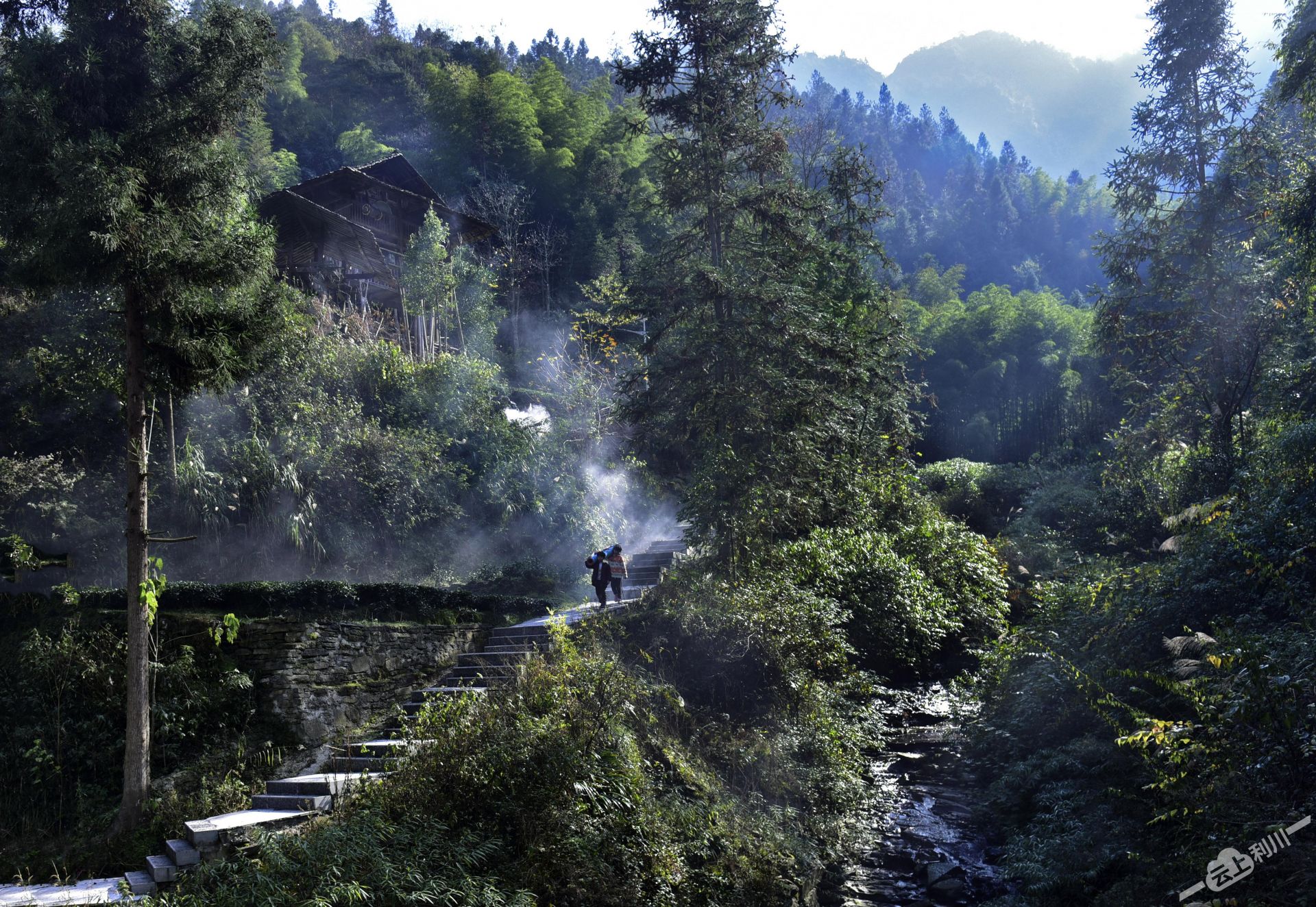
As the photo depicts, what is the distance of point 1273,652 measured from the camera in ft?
24.8

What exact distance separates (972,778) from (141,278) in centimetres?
1156

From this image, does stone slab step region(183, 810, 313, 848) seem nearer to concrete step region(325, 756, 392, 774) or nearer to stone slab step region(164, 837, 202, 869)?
stone slab step region(164, 837, 202, 869)

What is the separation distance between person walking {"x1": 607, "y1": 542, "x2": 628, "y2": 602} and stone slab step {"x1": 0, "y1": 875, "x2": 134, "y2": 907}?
807 centimetres

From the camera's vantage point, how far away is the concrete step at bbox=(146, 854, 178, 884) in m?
7.16

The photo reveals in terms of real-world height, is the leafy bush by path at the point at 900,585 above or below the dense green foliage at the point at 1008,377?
below

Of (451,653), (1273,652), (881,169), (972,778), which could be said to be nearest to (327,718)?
(451,653)

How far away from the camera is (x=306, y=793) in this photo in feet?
28.3

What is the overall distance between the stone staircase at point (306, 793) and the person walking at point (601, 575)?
0.96 m

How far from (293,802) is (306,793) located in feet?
0.73

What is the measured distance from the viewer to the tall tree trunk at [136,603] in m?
7.88

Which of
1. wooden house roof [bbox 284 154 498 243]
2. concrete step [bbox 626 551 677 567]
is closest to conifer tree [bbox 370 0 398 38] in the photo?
wooden house roof [bbox 284 154 498 243]

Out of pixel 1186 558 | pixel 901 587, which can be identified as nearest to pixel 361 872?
pixel 1186 558

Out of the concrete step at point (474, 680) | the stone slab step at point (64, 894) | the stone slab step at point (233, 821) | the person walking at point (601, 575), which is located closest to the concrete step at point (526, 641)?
the concrete step at point (474, 680)

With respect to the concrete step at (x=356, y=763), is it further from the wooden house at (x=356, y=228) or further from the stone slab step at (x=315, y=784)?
the wooden house at (x=356, y=228)
